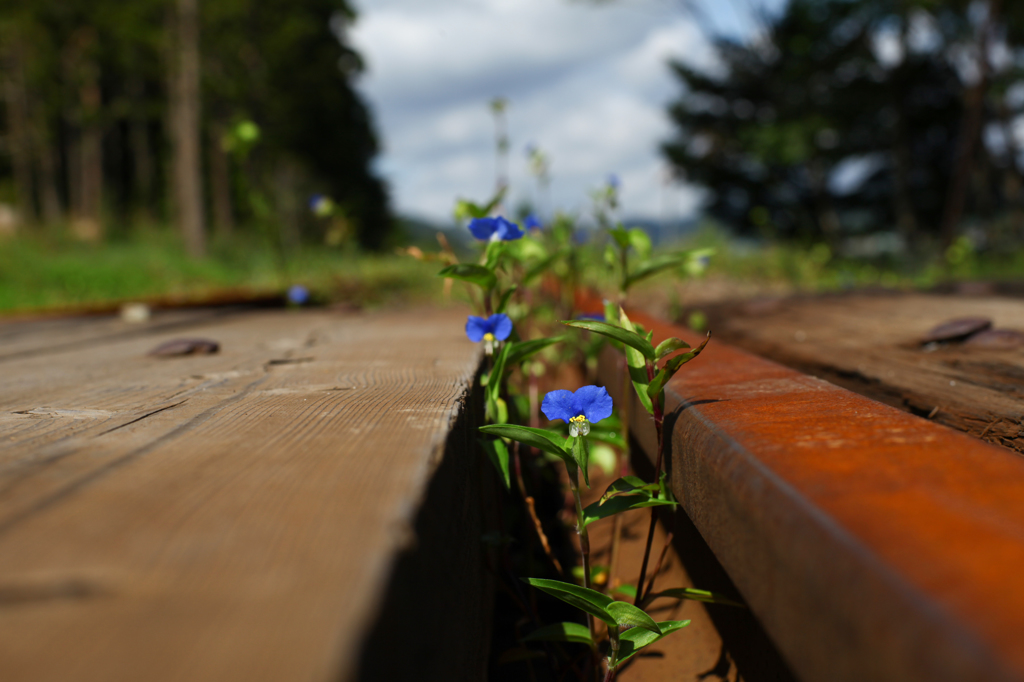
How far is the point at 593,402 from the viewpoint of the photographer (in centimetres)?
85

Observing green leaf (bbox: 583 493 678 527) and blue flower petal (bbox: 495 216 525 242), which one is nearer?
green leaf (bbox: 583 493 678 527)

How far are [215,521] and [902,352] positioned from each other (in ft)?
4.74

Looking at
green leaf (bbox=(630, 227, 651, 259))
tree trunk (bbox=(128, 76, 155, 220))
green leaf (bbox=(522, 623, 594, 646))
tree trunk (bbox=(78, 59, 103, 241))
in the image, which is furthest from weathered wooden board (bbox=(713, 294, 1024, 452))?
tree trunk (bbox=(128, 76, 155, 220))

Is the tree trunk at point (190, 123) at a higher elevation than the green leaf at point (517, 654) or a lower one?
higher

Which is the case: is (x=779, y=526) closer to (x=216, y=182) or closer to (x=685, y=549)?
→ (x=685, y=549)

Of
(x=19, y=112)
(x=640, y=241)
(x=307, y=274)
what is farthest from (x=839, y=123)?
(x=19, y=112)

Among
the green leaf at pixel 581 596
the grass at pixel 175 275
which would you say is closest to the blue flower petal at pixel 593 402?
the green leaf at pixel 581 596

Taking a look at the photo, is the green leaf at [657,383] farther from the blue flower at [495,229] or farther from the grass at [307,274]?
the grass at [307,274]

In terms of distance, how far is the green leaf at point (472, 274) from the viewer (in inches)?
40.5

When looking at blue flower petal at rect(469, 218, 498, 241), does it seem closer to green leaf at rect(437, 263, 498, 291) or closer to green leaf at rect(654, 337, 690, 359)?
green leaf at rect(437, 263, 498, 291)

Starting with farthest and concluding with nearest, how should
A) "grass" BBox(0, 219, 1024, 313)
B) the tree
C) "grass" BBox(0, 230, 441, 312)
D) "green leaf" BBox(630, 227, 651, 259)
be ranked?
the tree
"grass" BBox(0, 230, 441, 312)
"grass" BBox(0, 219, 1024, 313)
"green leaf" BBox(630, 227, 651, 259)

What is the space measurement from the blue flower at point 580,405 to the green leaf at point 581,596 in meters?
0.20

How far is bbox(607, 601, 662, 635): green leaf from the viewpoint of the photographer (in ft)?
2.41

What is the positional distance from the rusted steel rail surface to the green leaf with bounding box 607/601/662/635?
137mm
